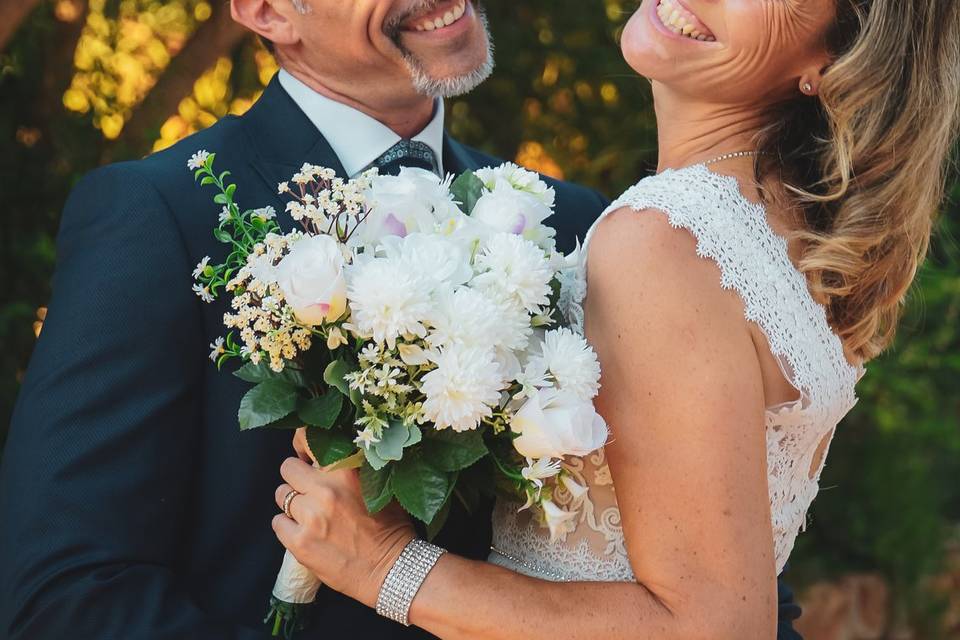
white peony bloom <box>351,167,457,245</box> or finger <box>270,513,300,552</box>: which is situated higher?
white peony bloom <box>351,167,457,245</box>

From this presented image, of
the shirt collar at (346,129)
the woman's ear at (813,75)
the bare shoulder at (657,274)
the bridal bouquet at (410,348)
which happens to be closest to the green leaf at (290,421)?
the bridal bouquet at (410,348)

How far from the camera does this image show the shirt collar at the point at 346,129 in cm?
296

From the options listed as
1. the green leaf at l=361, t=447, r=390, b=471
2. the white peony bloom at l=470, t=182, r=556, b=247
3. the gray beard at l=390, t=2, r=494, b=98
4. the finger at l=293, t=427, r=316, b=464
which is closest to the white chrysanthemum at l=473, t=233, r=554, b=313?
the white peony bloom at l=470, t=182, r=556, b=247

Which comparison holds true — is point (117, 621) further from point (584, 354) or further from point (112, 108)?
point (112, 108)

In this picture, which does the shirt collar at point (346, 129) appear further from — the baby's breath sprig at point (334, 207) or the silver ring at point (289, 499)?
the silver ring at point (289, 499)

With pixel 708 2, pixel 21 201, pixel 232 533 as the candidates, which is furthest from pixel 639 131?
pixel 232 533

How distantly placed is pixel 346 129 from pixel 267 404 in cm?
104

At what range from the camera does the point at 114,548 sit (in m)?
2.40

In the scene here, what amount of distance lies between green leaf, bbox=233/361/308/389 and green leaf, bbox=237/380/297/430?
0.02 metres

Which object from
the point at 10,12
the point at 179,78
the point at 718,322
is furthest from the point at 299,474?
the point at 179,78

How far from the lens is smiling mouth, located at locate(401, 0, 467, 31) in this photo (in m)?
3.21

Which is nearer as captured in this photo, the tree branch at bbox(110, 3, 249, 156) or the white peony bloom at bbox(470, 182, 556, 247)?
the white peony bloom at bbox(470, 182, 556, 247)

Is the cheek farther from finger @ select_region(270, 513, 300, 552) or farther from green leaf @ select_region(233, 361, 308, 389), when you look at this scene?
Answer: finger @ select_region(270, 513, 300, 552)

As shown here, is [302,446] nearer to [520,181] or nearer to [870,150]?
[520,181]
